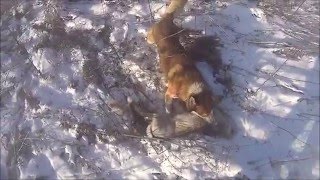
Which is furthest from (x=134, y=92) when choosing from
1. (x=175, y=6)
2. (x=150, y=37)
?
(x=175, y=6)

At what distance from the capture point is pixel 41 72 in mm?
6836

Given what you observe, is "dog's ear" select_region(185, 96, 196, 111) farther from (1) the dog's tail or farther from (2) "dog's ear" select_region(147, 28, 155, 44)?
(1) the dog's tail

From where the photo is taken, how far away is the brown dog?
19.0 ft

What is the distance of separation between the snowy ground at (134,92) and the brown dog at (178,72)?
366 millimetres

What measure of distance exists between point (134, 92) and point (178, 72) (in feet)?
3.04

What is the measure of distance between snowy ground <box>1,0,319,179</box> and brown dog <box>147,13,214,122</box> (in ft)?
1.20

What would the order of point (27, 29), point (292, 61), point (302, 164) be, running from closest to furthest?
1. point (302, 164)
2. point (292, 61)
3. point (27, 29)

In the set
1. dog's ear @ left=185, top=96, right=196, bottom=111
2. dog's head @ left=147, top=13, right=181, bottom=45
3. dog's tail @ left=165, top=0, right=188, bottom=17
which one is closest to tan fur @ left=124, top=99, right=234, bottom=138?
dog's ear @ left=185, top=96, right=196, bottom=111

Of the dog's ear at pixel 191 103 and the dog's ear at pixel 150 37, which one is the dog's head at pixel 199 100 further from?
the dog's ear at pixel 150 37

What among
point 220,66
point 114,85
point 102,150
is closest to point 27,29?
point 114,85

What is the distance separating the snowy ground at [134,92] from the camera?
585 centimetres

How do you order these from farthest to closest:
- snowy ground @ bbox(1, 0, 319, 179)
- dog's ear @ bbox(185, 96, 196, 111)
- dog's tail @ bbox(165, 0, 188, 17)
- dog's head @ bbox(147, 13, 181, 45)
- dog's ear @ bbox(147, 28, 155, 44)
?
dog's ear @ bbox(147, 28, 155, 44), dog's tail @ bbox(165, 0, 188, 17), dog's head @ bbox(147, 13, 181, 45), snowy ground @ bbox(1, 0, 319, 179), dog's ear @ bbox(185, 96, 196, 111)

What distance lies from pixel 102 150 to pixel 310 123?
120 inches

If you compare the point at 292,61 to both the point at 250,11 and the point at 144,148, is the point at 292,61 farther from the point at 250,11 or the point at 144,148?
the point at 144,148
